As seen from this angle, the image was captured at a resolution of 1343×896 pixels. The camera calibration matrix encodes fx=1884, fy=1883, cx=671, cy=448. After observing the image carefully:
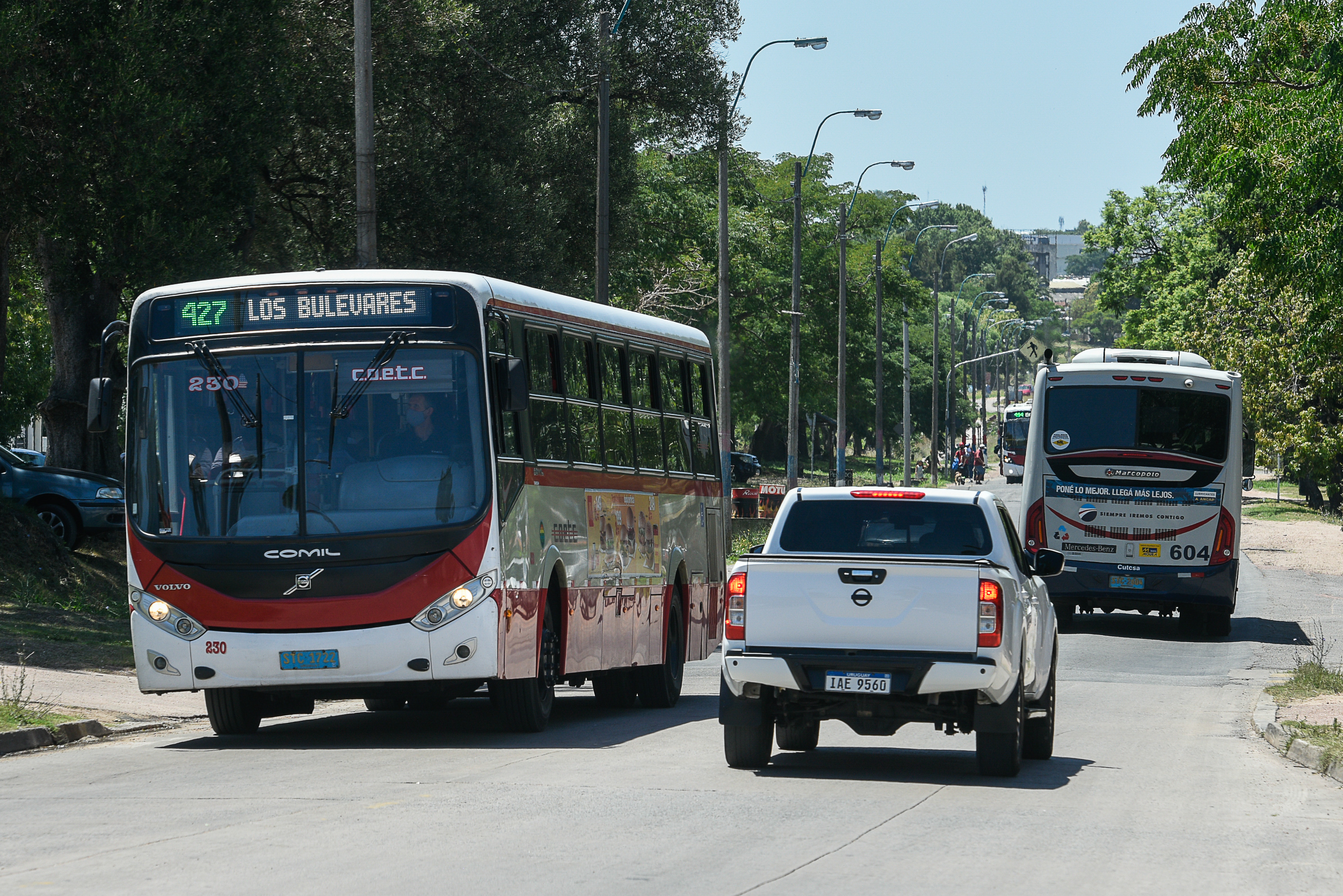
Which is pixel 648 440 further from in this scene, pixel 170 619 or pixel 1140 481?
pixel 1140 481

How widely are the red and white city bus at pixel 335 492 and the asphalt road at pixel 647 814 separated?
2.19ft

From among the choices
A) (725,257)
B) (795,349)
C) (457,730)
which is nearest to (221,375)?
(457,730)

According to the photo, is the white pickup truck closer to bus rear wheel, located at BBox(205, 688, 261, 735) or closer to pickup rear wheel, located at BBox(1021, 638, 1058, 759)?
pickup rear wheel, located at BBox(1021, 638, 1058, 759)

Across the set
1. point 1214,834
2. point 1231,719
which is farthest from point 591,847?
point 1231,719

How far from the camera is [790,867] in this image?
8.02 meters

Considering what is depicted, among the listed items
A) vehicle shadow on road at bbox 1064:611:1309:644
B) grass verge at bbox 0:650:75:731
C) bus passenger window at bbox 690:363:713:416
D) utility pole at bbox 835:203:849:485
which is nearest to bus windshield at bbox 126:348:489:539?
grass verge at bbox 0:650:75:731

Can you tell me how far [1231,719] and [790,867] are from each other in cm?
912

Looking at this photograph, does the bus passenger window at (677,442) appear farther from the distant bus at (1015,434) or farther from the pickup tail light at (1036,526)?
the distant bus at (1015,434)

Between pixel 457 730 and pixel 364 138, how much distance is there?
841 centimetres

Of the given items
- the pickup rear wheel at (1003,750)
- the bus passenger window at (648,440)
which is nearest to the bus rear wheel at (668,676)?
the bus passenger window at (648,440)

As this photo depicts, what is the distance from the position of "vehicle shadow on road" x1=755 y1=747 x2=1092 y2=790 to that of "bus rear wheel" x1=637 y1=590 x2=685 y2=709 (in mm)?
3556

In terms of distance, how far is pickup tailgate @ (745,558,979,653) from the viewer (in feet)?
35.1

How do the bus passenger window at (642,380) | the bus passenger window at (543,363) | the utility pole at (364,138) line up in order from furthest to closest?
1. the utility pole at (364,138)
2. the bus passenger window at (642,380)
3. the bus passenger window at (543,363)

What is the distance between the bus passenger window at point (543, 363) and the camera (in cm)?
1389
